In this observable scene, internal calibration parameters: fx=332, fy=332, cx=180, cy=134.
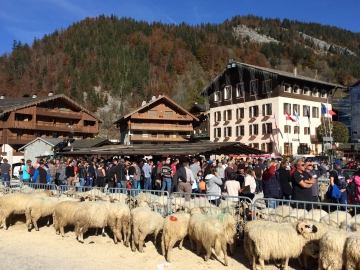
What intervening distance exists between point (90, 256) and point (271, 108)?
38509 mm

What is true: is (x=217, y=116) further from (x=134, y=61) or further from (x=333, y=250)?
(x=134, y=61)

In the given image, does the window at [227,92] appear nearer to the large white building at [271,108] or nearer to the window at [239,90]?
the large white building at [271,108]

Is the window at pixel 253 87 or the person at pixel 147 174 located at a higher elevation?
the window at pixel 253 87

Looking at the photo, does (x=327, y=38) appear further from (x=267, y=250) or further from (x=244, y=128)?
(x=267, y=250)

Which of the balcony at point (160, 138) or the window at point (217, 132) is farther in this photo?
the balcony at point (160, 138)

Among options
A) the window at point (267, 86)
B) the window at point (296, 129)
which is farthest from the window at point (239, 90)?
the window at point (296, 129)

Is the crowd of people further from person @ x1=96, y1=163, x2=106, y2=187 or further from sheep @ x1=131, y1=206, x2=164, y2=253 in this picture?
sheep @ x1=131, y1=206, x2=164, y2=253

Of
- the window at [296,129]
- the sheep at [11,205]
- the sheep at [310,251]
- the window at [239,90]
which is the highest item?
the window at [239,90]

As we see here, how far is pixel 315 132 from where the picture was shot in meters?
45.4

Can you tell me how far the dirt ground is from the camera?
6.94m

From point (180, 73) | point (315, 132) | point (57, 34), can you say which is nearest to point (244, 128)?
point (315, 132)

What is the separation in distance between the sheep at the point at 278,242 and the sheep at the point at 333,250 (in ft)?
1.66

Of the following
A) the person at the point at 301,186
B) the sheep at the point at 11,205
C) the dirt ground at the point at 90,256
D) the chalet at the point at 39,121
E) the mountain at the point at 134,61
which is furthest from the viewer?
the mountain at the point at 134,61

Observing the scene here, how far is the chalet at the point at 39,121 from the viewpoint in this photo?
152 ft
